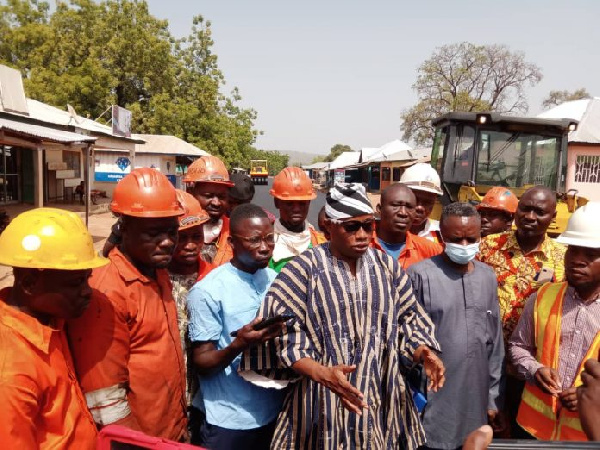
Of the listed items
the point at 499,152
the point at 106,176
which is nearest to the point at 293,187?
the point at 499,152

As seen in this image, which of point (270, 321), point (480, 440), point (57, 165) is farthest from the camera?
point (57, 165)

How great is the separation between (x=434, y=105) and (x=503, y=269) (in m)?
36.6

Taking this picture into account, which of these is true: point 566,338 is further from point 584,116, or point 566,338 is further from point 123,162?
point 584,116

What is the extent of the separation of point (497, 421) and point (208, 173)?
2707 mm

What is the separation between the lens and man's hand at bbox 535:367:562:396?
228cm

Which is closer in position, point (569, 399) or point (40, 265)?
point (40, 265)

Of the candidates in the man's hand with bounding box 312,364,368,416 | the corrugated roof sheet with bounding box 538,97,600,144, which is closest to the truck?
the corrugated roof sheet with bounding box 538,97,600,144

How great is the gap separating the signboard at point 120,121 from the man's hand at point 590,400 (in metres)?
21.9

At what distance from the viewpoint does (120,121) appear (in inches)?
853

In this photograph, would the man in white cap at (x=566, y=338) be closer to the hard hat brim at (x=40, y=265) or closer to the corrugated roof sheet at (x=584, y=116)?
the hard hat brim at (x=40, y=265)

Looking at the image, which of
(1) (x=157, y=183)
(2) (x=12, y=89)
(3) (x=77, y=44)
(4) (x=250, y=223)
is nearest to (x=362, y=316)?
(4) (x=250, y=223)

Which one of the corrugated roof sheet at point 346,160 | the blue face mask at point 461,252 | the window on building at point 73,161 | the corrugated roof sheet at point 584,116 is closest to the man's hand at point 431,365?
the blue face mask at point 461,252

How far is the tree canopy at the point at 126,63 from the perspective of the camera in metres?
30.5

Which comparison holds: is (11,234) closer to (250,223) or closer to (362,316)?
(250,223)
